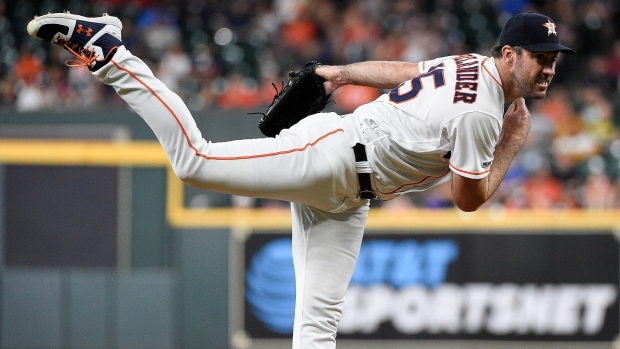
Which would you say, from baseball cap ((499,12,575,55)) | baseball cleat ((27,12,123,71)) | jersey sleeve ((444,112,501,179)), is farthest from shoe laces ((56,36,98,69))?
baseball cap ((499,12,575,55))

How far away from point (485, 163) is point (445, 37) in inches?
283

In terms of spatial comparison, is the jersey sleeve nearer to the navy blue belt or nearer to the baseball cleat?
the navy blue belt

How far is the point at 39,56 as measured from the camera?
35.9ft

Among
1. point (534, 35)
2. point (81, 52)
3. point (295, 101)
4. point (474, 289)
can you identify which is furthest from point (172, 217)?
point (534, 35)

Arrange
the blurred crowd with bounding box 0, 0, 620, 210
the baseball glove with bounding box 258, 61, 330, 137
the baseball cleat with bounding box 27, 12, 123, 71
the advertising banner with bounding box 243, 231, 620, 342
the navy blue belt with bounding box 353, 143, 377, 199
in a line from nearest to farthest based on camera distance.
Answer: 1. the baseball cleat with bounding box 27, 12, 123, 71
2. the navy blue belt with bounding box 353, 143, 377, 199
3. the baseball glove with bounding box 258, 61, 330, 137
4. the advertising banner with bounding box 243, 231, 620, 342
5. the blurred crowd with bounding box 0, 0, 620, 210

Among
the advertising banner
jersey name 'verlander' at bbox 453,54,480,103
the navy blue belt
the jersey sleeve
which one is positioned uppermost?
jersey name 'verlander' at bbox 453,54,480,103

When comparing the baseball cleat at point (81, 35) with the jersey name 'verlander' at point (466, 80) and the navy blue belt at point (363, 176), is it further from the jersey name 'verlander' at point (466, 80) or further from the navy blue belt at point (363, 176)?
the jersey name 'verlander' at point (466, 80)

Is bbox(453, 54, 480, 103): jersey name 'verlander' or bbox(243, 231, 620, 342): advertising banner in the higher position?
bbox(453, 54, 480, 103): jersey name 'verlander'

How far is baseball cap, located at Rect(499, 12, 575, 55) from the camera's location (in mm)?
3412

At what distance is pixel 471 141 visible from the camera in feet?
11.2

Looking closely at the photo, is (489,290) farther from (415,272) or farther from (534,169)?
(534,169)

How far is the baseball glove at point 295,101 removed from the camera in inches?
155

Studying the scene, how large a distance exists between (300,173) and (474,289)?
14.4 feet

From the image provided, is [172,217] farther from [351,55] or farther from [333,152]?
[333,152]
